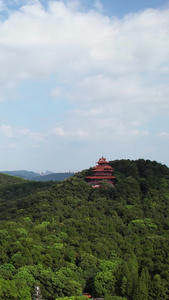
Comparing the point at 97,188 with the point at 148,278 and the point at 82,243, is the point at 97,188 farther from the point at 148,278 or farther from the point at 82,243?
the point at 148,278

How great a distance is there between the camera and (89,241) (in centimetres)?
3166

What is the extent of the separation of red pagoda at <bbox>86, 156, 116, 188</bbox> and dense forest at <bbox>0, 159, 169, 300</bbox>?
1.11 m

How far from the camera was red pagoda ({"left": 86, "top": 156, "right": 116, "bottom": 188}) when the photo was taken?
47.1m

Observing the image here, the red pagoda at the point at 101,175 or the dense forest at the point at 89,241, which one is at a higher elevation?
the red pagoda at the point at 101,175

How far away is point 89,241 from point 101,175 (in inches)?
690

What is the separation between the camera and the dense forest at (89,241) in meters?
24.9

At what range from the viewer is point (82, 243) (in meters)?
30.7

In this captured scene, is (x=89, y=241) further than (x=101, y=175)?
No

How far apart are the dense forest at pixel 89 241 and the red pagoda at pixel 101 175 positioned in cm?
111

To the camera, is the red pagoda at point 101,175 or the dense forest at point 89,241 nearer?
the dense forest at point 89,241

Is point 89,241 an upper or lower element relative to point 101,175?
lower

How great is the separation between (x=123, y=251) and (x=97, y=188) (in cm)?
1475

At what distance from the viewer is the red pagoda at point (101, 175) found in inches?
1856

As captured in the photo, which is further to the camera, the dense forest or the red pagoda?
the red pagoda
